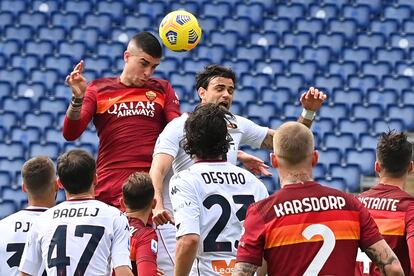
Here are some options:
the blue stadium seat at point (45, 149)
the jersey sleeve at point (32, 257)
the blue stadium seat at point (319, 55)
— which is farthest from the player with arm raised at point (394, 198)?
the blue stadium seat at point (319, 55)

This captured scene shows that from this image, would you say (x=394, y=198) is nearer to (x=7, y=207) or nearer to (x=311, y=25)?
(x=7, y=207)

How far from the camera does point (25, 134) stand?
16.0 metres

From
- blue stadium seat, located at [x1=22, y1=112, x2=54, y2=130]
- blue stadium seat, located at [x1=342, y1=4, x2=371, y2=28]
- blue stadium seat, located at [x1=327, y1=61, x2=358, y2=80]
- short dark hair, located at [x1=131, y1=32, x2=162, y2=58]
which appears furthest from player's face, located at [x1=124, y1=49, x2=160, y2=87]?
blue stadium seat, located at [x1=342, y1=4, x2=371, y2=28]

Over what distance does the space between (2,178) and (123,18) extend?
5.28 meters

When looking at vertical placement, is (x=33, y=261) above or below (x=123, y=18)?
below

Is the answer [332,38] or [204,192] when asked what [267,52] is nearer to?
[332,38]

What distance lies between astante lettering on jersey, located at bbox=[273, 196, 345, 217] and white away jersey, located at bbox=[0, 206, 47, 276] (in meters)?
2.02

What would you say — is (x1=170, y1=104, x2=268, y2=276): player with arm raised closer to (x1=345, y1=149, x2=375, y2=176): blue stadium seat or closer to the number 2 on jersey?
the number 2 on jersey

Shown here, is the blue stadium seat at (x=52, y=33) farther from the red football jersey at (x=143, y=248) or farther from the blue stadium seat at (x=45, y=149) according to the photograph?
the red football jersey at (x=143, y=248)

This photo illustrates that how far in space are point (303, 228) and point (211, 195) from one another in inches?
35.5

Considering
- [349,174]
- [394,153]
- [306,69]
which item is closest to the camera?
[394,153]

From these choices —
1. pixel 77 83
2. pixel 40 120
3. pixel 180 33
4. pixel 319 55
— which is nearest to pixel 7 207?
pixel 40 120

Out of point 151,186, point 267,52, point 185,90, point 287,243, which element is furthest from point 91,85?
point 267,52

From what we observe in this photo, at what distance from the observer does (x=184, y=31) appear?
7668 millimetres
